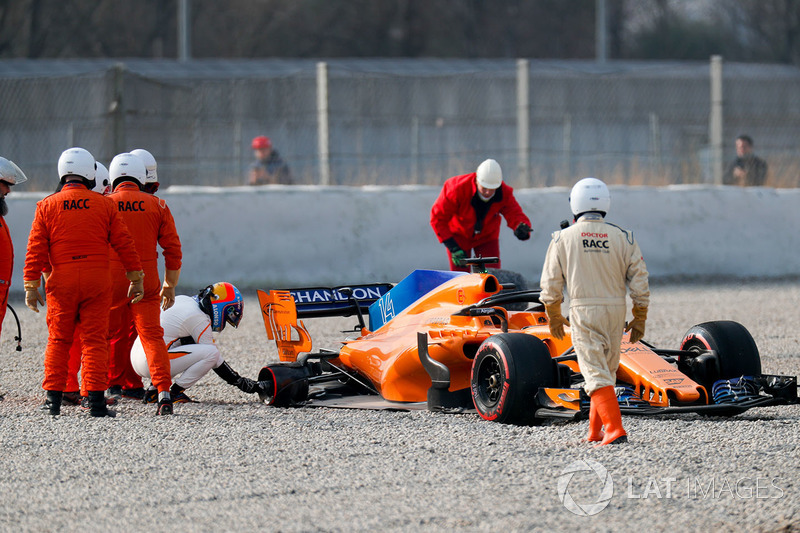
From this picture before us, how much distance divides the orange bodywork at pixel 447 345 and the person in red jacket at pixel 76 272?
4.95 ft

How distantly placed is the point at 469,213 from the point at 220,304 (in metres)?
3.10

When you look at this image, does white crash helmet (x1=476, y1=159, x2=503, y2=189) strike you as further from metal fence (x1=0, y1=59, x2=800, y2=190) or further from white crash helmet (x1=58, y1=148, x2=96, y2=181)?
metal fence (x1=0, y1=59, x2=800, y2=190)

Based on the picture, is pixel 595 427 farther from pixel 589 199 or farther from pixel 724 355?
pixel 724 355

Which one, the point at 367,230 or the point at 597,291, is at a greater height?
the point at 367,230

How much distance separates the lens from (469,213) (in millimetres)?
9734

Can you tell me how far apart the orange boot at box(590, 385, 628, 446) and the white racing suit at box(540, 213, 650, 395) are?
0.13ft

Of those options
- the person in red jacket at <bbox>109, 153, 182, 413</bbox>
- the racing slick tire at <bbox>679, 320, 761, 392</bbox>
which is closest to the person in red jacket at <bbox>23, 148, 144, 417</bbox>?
the person in red jacket at <bbox>109, 153, 182, 413</bbox>

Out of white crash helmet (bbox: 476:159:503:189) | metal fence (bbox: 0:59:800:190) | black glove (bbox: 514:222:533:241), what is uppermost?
metal fence (bbox: 0:59:800:190)

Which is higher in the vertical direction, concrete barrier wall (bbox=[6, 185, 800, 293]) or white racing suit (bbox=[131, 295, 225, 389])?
concrete barrier wall (bbox=[6, 185, 800, 293])

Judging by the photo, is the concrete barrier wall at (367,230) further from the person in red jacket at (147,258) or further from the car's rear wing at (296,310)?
the person in red jacket at (147,258)

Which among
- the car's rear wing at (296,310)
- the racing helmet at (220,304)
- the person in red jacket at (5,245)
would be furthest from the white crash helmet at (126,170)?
the car's rear wing at (296,310)

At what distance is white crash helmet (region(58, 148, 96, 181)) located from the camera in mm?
6598

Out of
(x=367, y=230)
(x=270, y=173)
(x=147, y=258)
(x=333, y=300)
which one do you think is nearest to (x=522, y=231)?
(x=333, y=300)

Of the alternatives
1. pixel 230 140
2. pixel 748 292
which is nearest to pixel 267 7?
pixel 230 140
